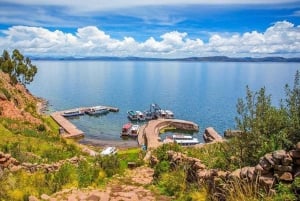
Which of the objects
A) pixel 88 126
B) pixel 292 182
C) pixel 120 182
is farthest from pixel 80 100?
pixel 292 182

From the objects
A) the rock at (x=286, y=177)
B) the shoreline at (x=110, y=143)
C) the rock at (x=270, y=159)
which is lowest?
the shoreline at (x=110, y=143)

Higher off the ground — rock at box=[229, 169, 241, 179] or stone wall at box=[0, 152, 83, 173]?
rock at box=[229, 169, 241, 179]

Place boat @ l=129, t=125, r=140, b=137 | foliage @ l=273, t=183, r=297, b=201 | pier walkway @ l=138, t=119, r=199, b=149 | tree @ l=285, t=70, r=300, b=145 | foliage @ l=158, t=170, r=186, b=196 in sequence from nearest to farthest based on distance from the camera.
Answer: foliage @ l=273, t=183, r=297, b=201
tree @ l=285, t=70, r=300, b=145
foliage @ l=158, t=170, r=186, b=196
pier walkway @ l=138, t=119, r=199, b=149
boat @ l=129, t=125, r=140, b=137

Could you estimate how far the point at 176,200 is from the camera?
10617mm

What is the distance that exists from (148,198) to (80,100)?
98396 mm

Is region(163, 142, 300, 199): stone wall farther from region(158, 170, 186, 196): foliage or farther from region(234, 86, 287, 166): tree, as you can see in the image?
region(158, 170, 186, 196): foliage

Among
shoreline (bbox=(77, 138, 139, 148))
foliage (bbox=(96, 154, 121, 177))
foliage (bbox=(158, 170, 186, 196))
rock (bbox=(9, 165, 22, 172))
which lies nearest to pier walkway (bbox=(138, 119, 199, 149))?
shoreline (bbox=(77, 138, 139, 148))

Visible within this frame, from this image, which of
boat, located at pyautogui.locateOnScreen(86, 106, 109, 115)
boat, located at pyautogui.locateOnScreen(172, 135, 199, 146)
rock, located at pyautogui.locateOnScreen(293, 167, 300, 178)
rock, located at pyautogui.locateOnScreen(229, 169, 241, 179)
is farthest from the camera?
boat, located at pyautogui.locateOnScreen(86, 106, 109, 115)

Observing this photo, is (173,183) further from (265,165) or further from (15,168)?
(15,168)

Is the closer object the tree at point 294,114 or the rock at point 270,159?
the rock at point 270,159

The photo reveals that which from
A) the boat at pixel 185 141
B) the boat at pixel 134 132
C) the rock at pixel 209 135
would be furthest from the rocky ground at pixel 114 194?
the boat at pixel 134 132

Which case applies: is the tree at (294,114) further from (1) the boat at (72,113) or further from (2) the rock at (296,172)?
(1) the boat at (72,113)

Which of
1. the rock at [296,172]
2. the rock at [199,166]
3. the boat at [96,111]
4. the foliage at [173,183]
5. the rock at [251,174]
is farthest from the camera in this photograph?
the boat at [96,111]

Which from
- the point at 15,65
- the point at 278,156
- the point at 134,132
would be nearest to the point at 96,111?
the point at 15,65
